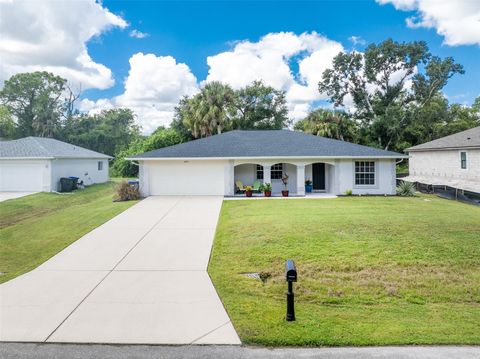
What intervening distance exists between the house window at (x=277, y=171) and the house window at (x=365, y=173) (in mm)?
4489

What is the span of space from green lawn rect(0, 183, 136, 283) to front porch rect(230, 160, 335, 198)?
22.6ft

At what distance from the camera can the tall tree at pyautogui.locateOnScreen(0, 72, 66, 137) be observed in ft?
169

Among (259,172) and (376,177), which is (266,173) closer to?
(259,172)

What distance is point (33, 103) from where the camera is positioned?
52.9 m

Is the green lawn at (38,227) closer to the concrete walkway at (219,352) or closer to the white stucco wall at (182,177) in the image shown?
the white stucco wall at (182,177)

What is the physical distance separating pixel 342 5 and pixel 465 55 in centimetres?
2741

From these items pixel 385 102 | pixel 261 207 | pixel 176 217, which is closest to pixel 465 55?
pixel 385 102

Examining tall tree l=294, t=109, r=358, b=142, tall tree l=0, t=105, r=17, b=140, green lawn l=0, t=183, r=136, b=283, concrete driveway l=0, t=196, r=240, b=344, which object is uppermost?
tall tree l=0, t=105, r=17, b=140

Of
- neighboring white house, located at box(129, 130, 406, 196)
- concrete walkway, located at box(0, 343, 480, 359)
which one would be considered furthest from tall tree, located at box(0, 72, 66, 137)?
concrete walkway, located at box(0, 343, 480, 359)

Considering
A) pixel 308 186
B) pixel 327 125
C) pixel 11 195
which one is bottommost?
pixel 11 195

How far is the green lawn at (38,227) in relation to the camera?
29.7 ft

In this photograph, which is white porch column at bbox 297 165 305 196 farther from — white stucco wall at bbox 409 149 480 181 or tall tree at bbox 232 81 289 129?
tall tree at bbox 232 81 289 129

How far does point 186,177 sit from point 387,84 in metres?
32.2

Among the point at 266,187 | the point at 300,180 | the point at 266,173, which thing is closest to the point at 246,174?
the point at 266,173
